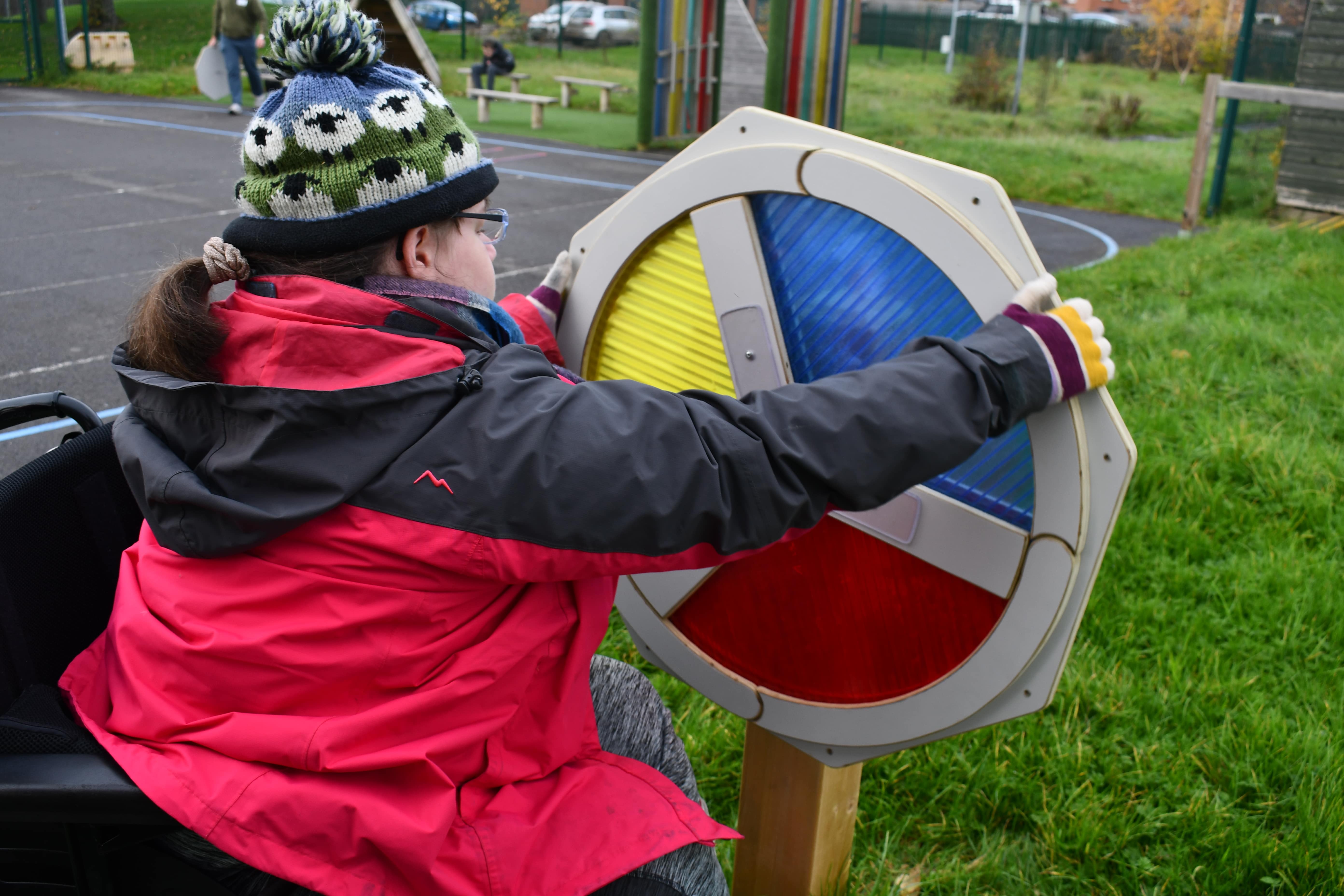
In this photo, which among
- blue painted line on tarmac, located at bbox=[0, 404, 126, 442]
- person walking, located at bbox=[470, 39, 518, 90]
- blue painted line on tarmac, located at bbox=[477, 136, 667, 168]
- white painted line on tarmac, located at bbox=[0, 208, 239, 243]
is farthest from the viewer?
person walking, located at bbox=[470, 39, 518, 90]

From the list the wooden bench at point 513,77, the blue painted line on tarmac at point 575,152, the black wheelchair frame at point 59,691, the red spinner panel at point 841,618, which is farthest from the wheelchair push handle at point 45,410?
the wooden bench at point 513,77

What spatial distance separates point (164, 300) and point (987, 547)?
1.00 m

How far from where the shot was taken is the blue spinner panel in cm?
136

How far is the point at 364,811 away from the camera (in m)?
1.13

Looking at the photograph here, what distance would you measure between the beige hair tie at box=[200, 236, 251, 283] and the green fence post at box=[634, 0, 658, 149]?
433 inches

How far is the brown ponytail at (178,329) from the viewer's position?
3.82 ft

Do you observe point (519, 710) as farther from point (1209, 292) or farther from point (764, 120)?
point (1209, 292)

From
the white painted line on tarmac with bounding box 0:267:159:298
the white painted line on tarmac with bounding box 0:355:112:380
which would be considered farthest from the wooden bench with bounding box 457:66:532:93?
the white painted line on tarmac with bounding box 0:355:112:380

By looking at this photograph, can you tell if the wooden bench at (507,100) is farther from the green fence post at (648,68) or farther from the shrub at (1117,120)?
the shrub at (1117,120)

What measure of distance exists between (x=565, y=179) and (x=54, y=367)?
233 inches

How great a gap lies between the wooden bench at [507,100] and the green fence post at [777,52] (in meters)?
3.37

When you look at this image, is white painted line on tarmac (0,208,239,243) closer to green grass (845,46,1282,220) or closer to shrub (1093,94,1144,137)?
green grass (845,46,1282,220)

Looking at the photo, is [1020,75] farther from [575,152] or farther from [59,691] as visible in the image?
[59,691]

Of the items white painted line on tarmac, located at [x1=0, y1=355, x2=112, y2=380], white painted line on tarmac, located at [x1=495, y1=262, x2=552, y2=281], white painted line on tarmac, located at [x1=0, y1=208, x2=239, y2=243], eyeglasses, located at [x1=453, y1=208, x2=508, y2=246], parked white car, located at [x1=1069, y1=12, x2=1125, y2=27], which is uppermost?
parked white car, located at [x1=1069, y1=12, x2=1125, y2=27]
